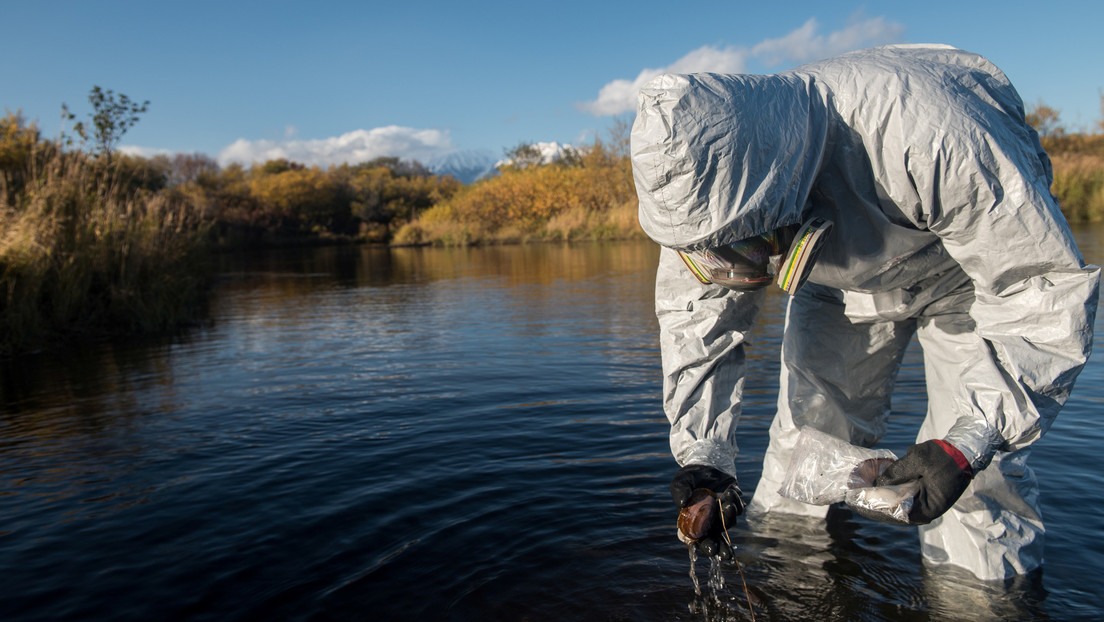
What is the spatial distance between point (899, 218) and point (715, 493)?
43.2 inches

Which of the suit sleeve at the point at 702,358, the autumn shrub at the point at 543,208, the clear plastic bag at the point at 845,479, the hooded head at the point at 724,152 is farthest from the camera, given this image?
the autumn shrub at the point at 543,208

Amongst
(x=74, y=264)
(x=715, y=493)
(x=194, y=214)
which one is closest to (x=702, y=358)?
(x=715, y=493)

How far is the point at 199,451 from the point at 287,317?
7397 mm

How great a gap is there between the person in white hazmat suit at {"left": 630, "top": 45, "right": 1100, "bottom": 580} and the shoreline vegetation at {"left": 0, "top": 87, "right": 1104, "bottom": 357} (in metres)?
9.26

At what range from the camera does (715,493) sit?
2467 mm

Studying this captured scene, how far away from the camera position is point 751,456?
434 cm

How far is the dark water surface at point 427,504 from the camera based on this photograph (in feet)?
9.46

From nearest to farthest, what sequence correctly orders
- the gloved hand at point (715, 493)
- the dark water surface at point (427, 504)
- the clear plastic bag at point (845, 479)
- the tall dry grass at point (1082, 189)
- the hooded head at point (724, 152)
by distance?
the hooded head at point (724, 152) → the clear plastic bag at point (845, 479) → the gloved hand at point (715, 493) → the dark water surface at point (427, 504) → the tall dry grass at point (1082, 189)

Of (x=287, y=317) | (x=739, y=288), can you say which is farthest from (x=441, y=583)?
(x=287, y=317)

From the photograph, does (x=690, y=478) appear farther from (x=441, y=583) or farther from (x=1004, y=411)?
(x=441, y=583)

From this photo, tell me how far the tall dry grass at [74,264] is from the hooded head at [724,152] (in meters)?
9.27

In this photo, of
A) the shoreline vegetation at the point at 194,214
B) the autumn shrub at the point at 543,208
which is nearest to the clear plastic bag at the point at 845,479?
the shoreline vegetation at the point at 194,214

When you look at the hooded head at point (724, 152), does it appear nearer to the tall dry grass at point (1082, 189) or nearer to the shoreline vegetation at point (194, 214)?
the shoreline vegetation at point (194, 214)

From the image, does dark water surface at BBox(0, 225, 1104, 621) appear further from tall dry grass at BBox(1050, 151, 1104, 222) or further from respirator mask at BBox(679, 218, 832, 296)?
tall dry grass at BBox(1050, 151, 1104, 222)
